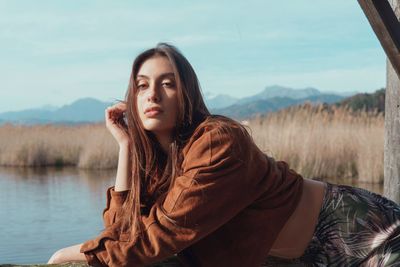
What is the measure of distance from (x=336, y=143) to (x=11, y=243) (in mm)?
4919

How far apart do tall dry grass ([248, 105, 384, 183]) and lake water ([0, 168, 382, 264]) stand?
0.56m

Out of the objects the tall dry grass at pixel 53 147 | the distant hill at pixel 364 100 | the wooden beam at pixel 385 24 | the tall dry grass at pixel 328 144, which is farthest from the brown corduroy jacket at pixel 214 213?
the distant hill at pixel 364 100

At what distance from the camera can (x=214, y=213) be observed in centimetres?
198

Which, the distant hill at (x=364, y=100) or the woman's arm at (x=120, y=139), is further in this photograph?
the distant hill at (x=364, y=100)

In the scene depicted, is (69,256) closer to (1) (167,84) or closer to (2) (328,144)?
(1) (167,84)

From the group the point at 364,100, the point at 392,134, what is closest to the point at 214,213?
the point at 392,134

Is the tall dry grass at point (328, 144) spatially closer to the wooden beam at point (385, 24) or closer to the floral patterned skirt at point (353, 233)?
the wooden beam at point (385, 24)

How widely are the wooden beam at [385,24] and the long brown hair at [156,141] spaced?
615 millimetres

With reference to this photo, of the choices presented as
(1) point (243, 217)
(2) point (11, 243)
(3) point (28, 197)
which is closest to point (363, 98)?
(3) point (28, 197)

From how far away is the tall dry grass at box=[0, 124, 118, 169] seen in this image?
12.6 m

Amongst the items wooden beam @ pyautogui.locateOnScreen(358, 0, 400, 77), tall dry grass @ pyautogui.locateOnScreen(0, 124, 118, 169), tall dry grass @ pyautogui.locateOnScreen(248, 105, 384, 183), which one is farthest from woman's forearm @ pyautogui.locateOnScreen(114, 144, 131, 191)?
tall dry grass @ pyautogui.locateOnScreen(0, 124, 118, 169)

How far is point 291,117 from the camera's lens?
10141 mm

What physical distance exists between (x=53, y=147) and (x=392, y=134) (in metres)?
11.2

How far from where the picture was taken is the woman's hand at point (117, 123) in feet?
7.55
